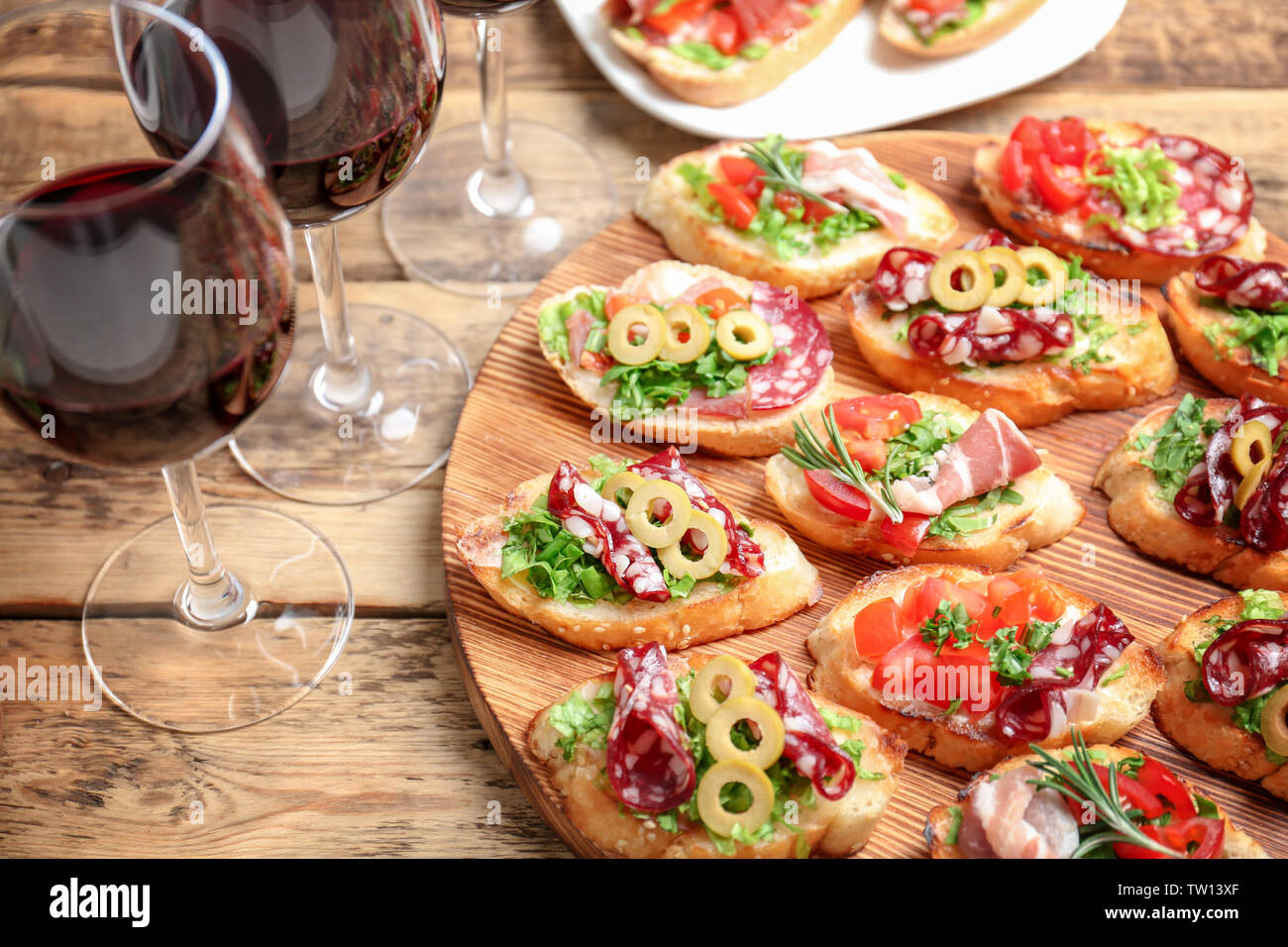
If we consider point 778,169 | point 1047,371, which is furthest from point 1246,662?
point 778,169

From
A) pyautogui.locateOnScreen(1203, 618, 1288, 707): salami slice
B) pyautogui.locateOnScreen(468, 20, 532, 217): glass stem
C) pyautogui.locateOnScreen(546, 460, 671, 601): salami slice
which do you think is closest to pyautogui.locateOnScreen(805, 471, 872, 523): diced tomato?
pyautogui.locateOnScreen(546, 460, 671, 601): salami slice

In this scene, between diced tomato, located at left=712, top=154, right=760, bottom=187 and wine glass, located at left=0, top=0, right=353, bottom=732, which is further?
diced tomato, located at left=712, top=154, right=760, bottom=187

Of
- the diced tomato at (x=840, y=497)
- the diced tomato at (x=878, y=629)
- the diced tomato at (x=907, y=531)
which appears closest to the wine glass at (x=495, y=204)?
the diced tomato at (x=840, y=497)

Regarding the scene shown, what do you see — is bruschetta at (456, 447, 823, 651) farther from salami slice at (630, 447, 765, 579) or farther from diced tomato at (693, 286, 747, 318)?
diced tomato at (693, 286, 747, 318)

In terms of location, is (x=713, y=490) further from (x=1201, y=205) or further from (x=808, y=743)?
(x=1201, y=205)

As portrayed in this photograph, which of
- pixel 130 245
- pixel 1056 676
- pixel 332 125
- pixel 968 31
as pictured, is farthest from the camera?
pixel 968 31
